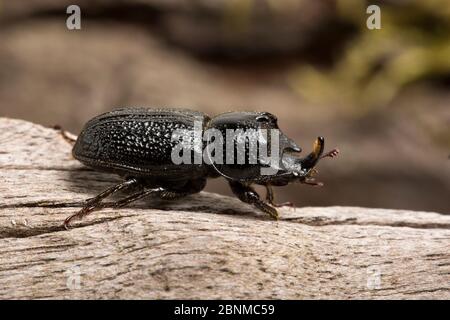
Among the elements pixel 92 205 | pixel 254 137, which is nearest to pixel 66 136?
pixel 92 205

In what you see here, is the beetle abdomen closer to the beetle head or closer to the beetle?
the beetle

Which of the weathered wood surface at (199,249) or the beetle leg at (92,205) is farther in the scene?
the beetle leg at (92,205)

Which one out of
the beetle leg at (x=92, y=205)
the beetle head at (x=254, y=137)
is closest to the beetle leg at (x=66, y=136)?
the beetle leg at (x=92, y=205)

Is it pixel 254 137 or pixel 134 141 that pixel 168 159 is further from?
pixel 254 137

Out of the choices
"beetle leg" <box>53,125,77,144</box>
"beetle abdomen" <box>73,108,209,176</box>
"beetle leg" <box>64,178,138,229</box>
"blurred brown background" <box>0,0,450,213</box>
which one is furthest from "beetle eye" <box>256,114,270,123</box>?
"blurred brown background" <box>0,0,450,213</box>

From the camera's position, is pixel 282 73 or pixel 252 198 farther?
pixel 282 73

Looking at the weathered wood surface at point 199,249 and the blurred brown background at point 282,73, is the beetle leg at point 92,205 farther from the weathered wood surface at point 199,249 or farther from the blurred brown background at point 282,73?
the blurred brown background at point 282,73
